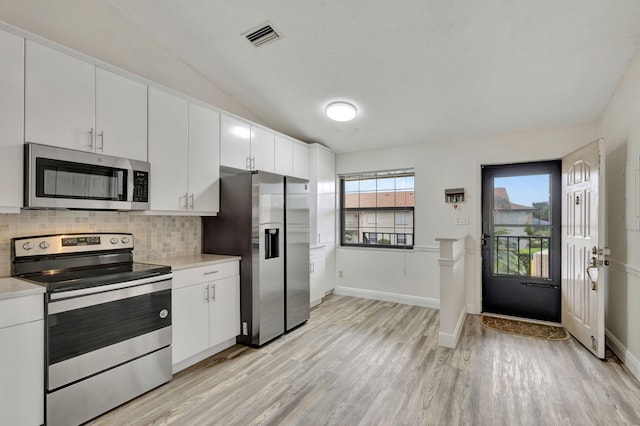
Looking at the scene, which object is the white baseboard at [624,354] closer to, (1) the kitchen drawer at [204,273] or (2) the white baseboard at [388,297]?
(2) the white baseboard at [388,297]

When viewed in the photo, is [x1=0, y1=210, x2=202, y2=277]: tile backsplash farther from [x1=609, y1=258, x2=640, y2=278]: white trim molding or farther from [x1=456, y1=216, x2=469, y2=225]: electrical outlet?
[x1=609, y1=258, x2=640, y2=278]: white trim molding

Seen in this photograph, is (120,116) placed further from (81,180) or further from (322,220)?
(322,220)

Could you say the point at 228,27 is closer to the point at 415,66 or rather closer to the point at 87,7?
the point at 87,7

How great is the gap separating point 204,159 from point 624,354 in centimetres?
419

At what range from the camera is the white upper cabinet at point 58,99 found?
76.0 inches

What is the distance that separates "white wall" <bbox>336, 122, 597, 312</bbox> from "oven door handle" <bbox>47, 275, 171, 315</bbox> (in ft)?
10.3

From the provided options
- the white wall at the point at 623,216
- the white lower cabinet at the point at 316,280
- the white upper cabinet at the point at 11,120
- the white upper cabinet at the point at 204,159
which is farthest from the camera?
the white lower cabinet at the point at 316,280

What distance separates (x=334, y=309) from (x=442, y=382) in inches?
79.5

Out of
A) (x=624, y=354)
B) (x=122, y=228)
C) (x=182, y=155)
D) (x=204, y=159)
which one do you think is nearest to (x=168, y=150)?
(x=182, y=155)

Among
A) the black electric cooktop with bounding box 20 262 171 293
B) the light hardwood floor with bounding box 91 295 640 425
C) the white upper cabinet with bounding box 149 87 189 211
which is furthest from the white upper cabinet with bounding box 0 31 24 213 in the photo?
the light hardwood floor with bounding box 91 295 640 425

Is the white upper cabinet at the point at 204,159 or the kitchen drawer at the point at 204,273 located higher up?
the white upper cabinet at the point at 204,159

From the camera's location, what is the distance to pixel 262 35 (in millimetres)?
2777

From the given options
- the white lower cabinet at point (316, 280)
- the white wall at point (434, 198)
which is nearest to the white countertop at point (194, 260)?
the white lower cabinet at point (316, 280)

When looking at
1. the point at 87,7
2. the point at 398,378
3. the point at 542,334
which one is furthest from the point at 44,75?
the point at 542,334
